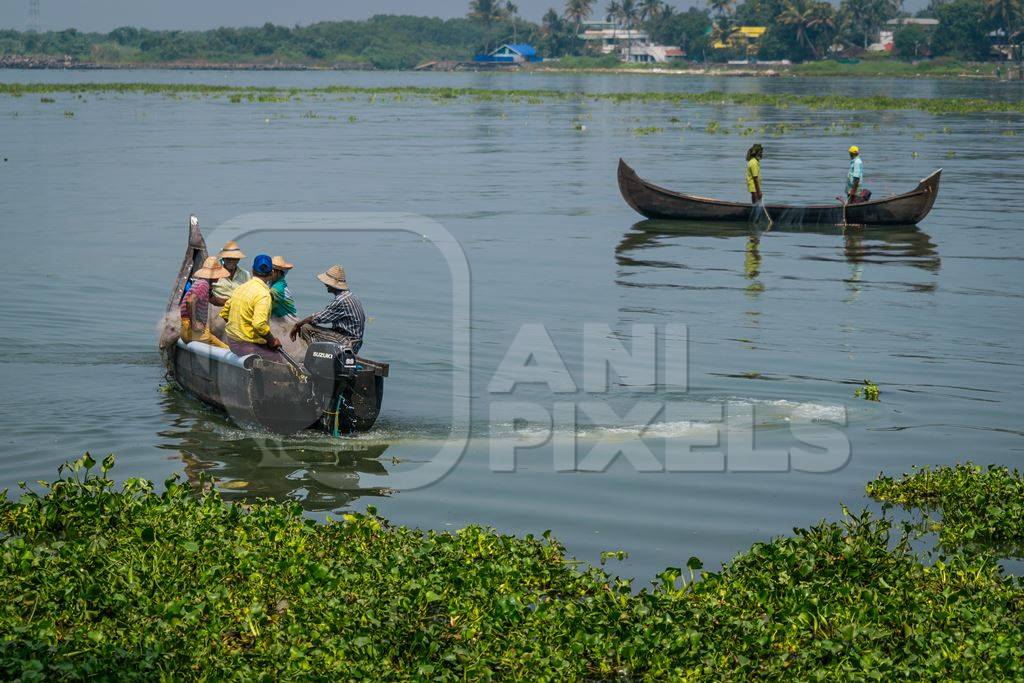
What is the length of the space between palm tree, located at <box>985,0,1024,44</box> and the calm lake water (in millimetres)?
107844

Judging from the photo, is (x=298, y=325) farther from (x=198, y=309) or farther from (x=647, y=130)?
(x=647, y=130)

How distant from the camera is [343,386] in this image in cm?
1309

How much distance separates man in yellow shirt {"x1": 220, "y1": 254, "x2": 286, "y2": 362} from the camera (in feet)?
44.7

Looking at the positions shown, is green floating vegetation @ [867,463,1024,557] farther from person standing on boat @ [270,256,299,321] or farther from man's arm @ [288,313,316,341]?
person standing on boat @ [270,256,299,321]

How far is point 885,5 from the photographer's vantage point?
19538 centimetres

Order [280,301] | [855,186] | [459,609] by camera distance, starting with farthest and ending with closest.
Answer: [855,186] → [280,301] → [459,609]

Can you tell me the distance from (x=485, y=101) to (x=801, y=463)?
276 feet

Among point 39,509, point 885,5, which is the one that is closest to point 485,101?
point 39,509

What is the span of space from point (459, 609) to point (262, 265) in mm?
6774

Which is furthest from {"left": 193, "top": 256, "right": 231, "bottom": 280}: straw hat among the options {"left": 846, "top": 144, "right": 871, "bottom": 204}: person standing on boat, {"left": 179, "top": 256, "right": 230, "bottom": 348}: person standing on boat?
{"left": 846, "top": 144, "right": 871, "bottom": 204}: person standing on boat

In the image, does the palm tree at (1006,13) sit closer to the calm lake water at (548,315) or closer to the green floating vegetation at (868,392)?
the calm lake water at (548,315)

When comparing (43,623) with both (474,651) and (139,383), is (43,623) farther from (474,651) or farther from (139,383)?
(139,383)

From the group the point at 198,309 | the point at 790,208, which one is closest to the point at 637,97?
the point at 790,208

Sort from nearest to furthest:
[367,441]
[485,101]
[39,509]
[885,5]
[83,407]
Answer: [39,509] → [367,441] → [83,407] → [485,101] → [885,5]
